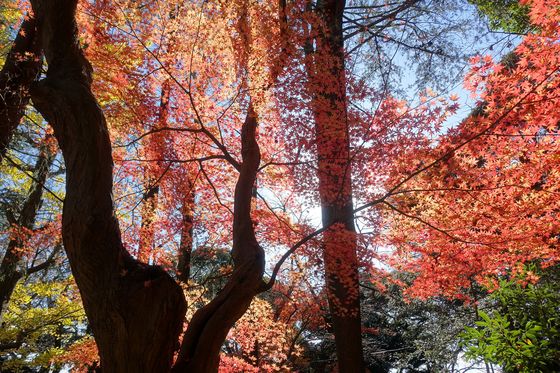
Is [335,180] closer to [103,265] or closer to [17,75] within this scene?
[103,265]

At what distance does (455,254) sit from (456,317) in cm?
509

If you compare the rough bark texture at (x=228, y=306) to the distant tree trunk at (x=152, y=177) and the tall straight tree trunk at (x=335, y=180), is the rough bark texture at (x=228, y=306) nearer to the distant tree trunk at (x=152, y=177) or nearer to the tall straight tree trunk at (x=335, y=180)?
the tall straight tree trunk at (x=335, y=180)

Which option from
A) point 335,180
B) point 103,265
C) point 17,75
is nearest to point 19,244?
point 17,75

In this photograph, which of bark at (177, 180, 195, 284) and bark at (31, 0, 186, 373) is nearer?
bark at (31, 0, 186, 373)

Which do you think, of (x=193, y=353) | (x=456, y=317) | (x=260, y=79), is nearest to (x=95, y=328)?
(x=193, y=353)

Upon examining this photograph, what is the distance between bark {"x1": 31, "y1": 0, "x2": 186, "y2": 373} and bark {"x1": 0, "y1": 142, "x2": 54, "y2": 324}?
5295mm

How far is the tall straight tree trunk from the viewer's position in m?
5.79

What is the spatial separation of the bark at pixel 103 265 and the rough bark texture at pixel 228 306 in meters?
0.22

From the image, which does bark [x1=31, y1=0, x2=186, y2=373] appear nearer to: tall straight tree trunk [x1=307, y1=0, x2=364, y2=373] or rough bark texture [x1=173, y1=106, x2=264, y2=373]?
rough bark texture [x1=173, y1=106, x2=264, y2=373]

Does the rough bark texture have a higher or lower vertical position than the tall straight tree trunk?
lower

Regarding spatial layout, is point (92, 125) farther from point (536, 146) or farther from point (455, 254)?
point (455, 254)

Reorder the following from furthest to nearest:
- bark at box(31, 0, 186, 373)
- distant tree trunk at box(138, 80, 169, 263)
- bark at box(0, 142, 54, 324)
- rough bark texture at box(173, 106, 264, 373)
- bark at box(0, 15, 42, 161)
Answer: distant tree trunk at box(138, 80, 169, 263), bark at box(0, 142, 54, 324), bark at box(0, 15, 42, 161), rough bark texture at box(173, 106, 264, 373), bark at box(31, 0, 186, 373)

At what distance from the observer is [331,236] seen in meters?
6.38

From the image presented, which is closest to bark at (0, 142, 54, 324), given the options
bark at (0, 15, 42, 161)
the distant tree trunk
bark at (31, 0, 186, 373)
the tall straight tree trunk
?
the distant tree trunk
